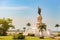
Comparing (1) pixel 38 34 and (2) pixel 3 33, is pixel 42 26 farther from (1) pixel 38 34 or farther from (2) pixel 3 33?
(2) pixel 3 33

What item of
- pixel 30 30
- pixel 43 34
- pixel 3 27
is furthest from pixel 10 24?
pixel 43 34

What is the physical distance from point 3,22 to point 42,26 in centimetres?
752

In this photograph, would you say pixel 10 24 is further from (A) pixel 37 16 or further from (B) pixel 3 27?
(A) pixel 37 16

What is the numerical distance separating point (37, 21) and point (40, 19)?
2.08 feet

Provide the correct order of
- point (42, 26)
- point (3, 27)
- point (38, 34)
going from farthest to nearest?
point (3, 27) < point (38, 34) < point (42, 26)

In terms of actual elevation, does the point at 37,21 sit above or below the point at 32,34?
above

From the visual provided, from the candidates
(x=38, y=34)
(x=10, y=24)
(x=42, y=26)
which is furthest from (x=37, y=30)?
(x=10, y=24)

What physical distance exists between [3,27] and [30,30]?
15.6 feet

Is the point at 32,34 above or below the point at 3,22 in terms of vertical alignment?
below

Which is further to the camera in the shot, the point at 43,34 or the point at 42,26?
the point at 43,34

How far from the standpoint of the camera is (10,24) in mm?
33125

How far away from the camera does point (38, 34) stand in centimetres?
2972

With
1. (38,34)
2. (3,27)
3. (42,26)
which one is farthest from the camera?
(3,27)

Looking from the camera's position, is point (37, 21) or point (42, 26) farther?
point (37, 21)
